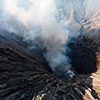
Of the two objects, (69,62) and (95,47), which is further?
(69,62)

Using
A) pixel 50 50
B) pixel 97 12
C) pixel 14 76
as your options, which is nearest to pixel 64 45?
pixel 50 50

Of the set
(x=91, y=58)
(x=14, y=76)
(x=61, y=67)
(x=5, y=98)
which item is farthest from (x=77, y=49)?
(x=5, y=98)

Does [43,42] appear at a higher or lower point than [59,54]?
higher

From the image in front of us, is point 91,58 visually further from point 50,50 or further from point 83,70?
point 50,50

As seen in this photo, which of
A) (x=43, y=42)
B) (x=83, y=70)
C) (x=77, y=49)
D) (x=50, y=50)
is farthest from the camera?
(x=50, y=50)

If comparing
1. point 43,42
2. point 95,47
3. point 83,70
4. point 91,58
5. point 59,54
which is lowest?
point 83,70

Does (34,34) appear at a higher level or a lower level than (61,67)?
higher

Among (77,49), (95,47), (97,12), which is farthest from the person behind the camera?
(97,12)

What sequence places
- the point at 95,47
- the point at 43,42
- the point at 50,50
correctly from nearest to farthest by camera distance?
the point at 95,47 → the point at 43,42 → the point at 50,50

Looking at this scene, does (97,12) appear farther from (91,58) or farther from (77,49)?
(91,58)
